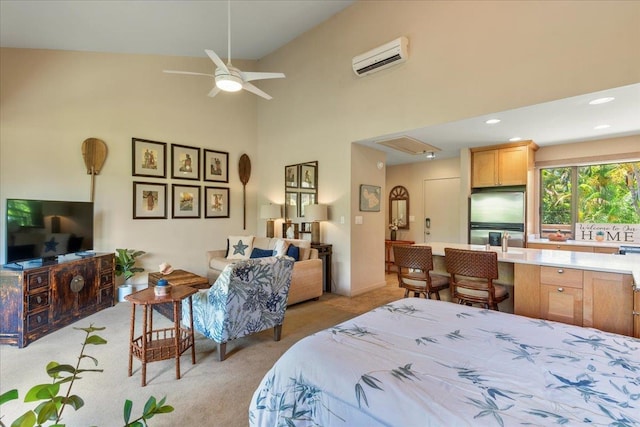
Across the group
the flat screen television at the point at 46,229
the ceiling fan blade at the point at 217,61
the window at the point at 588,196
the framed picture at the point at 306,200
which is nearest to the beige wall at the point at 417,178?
A: the window at the point at 588,196

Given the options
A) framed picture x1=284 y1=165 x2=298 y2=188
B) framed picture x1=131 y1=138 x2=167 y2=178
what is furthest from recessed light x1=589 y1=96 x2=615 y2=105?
framed picture x1=131 y1=138 x2=167 y2=178

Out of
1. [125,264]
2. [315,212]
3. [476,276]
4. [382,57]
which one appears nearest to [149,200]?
[125,264]

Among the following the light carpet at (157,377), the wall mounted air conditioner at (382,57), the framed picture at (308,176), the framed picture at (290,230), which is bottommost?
the light carpet at (157,377)

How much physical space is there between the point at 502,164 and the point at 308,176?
126 inches

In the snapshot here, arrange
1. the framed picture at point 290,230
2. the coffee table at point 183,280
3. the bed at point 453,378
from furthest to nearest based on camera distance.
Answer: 1. the framed picture at point 290,230
2. the coffee table at point 183,280
3. the bed at point 453,378

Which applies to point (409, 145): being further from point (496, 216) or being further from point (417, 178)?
point (417, 178)

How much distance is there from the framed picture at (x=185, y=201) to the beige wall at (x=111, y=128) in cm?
9

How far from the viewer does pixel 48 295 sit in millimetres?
3238

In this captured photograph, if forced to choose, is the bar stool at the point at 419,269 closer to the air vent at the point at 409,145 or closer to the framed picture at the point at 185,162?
the air vent at the point at 409,145

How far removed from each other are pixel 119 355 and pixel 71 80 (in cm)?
410

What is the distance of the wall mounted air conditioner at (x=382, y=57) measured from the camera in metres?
3.97

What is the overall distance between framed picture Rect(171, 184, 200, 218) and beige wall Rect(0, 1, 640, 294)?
0.56 ft

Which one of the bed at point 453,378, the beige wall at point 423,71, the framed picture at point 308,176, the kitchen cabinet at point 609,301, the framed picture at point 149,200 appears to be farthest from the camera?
the framed picture at point 308,176

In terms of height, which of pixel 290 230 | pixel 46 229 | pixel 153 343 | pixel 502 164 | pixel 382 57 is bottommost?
pixel 153 343
